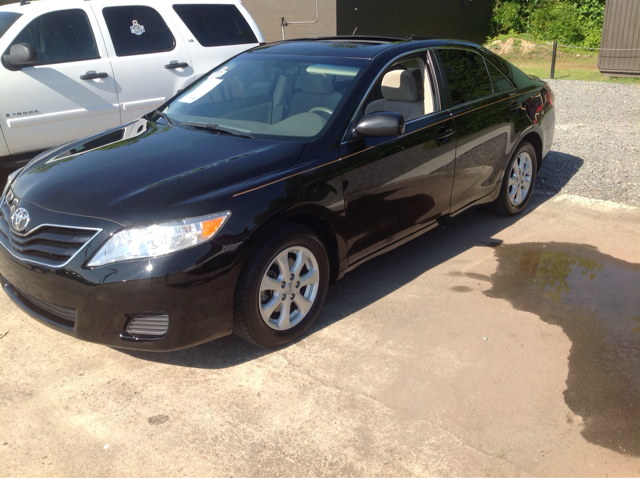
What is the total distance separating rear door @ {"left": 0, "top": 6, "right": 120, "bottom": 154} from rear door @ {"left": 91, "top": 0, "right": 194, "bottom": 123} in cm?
12

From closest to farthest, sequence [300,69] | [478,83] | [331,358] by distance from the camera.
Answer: [331,358]
[300,69]
[478,83]

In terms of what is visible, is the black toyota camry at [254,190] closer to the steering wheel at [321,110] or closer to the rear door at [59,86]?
the steering wheel at [321,110]

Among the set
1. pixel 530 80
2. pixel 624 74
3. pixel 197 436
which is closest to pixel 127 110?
pixel 530 80

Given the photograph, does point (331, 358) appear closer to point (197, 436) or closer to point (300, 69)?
point (197, 436)

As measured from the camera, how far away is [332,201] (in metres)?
3.69

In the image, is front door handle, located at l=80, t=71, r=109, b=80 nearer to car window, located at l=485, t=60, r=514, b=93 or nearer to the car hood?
the car hood

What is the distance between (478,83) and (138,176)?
2990mm

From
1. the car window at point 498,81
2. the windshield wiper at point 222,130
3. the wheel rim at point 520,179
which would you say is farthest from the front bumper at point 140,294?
the wheel rim at point 520,179

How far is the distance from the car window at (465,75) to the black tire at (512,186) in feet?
2.42

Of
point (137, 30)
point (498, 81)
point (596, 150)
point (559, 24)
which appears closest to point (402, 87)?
point (498, 81)

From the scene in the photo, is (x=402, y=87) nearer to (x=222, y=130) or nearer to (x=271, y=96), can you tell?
(x=271, y=96)

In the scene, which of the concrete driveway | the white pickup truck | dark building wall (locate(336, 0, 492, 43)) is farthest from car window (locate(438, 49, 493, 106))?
dark building wall (locate(336, 0, 492, 43))

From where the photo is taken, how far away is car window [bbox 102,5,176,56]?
6676mm

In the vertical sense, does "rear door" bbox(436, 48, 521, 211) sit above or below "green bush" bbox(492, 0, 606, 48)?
below
